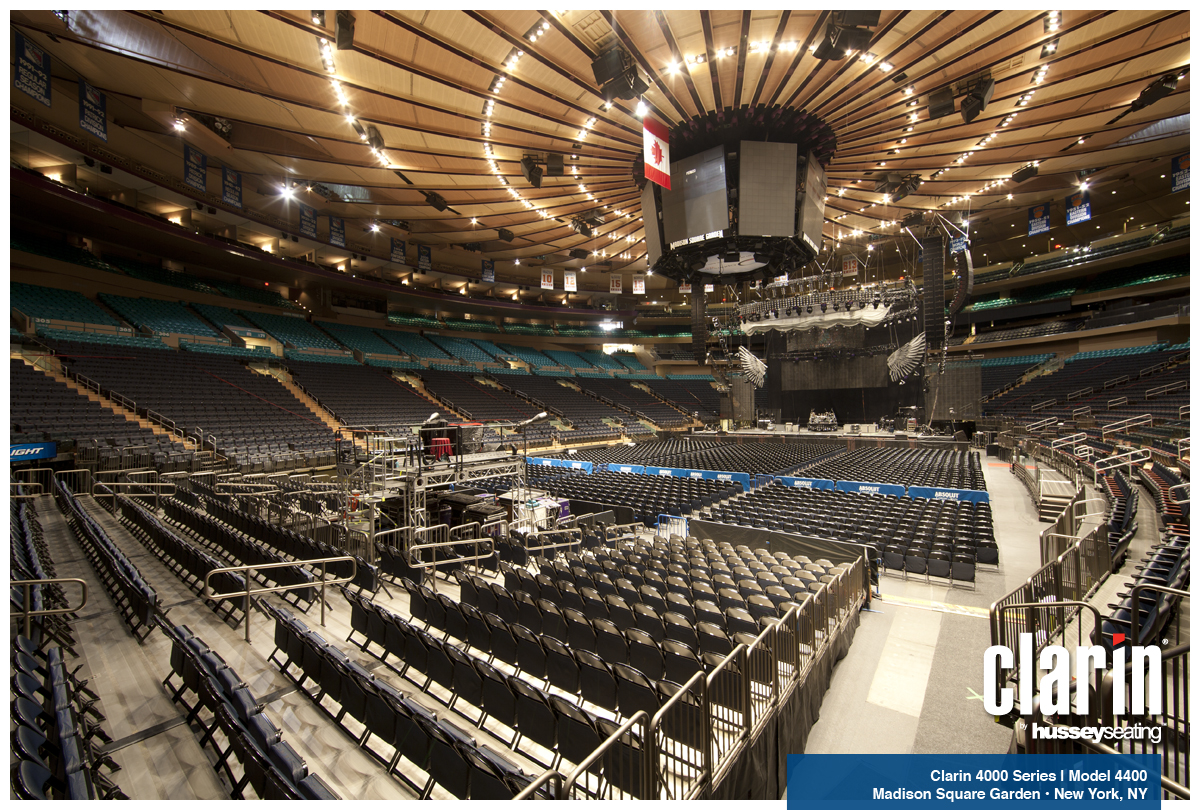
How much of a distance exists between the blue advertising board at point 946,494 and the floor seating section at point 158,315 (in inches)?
1194

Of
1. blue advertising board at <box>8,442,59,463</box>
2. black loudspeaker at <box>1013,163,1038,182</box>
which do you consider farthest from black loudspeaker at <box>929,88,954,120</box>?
blue advertising board at <box>8,442,59,463</box>

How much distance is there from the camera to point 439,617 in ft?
18.4

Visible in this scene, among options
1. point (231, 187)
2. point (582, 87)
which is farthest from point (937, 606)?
point (231, 187)

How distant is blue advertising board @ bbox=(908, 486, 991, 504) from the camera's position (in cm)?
1230

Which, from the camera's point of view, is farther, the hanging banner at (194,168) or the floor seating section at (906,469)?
the floor seating section at (906,469)

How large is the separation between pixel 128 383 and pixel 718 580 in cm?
2149

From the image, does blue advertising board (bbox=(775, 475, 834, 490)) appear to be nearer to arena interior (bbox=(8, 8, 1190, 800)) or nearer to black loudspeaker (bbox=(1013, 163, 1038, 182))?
arena interior (bbox=(8, 8, 1190, 800))

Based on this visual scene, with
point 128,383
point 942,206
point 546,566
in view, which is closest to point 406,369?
point 128,383

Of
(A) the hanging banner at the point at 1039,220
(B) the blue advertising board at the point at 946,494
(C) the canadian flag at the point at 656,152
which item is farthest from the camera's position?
(A) the hanging banner at the point at 1039,220

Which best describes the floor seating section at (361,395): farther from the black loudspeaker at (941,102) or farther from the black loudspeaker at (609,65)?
the black loudspeaker at (941,102)

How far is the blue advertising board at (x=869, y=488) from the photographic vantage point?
546 inches

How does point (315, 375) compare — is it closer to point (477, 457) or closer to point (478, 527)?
point (477, 457)

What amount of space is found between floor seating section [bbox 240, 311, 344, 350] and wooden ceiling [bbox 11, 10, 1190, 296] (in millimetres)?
11824

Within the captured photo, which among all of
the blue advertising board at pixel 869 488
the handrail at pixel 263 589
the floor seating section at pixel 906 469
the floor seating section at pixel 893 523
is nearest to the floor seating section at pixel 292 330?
the handrail at pixel 263 589
